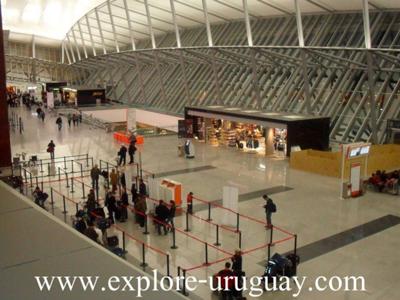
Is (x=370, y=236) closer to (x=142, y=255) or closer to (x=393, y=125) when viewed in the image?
(x=142, y=255)

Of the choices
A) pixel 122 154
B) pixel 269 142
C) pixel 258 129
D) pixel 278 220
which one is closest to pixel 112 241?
pixel 278 220

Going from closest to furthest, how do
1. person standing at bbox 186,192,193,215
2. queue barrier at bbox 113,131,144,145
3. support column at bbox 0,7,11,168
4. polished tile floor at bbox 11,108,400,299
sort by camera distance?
polished tile floor at bbox 11,108,400,299 → support column at bbox 0,7,11,168 → person standing at bbox 186,192,193,215 → queue barrier at bbox 113,131,144,145

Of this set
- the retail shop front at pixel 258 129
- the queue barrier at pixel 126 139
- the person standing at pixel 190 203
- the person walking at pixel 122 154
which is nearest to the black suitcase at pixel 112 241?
the person standing at pixel 190 203

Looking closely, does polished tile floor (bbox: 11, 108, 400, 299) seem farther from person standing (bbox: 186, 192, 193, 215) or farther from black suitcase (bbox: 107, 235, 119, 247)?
black suitcase (bbox: 107, 235, 119, 247)

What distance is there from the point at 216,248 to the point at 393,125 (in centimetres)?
2013

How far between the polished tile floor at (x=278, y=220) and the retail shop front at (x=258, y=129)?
175 cm

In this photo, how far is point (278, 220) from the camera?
15719 mm

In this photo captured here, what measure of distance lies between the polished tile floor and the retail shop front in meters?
1.75

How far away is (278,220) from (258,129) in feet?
A: 59.1

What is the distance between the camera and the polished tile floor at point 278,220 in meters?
11.6

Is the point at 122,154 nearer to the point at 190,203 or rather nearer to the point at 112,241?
the point at 190,203

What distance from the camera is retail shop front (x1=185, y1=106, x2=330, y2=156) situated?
27547mm

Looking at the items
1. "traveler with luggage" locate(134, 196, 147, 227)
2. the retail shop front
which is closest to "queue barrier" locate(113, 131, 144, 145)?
the retail shop front

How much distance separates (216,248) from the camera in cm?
1248
